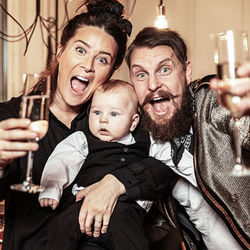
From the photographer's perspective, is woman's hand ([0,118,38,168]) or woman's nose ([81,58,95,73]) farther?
woman's nose ([81,58,95,73])

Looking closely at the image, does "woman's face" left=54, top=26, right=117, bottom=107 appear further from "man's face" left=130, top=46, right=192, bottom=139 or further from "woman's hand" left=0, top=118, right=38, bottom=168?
"woman's hand" left=0, top=118, right=38, bottom=168

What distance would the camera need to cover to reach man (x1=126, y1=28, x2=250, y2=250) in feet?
6.28

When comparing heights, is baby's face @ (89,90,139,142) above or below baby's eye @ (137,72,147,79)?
below

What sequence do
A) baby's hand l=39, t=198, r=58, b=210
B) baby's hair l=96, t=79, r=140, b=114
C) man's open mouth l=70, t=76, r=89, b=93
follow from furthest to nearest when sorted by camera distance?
man's open mouth l=70, t=76, r=89, b=93
baby's hair l=96, t=79, r=140, b=114
baby's hand l=39, t=198, r=58, b=210

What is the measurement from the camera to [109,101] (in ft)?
6.49

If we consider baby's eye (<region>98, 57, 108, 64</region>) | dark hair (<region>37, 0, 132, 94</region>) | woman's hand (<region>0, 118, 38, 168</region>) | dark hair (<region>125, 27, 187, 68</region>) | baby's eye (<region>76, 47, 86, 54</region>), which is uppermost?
dark hair (<region>37, 0, 132, 94</region>)

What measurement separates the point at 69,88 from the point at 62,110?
0.44 feet

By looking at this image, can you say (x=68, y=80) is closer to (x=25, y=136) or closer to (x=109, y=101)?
(x=109, y=101)

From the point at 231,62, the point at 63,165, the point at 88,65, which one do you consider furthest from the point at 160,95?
the point at 231,62

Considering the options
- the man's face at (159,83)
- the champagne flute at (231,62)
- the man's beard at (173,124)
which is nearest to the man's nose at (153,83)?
the man's face at (159,83)

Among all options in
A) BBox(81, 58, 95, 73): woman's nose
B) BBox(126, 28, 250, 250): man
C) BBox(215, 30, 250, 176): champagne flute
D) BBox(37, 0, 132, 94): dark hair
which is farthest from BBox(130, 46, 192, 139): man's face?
BBox(215, 30, 250, 176): champagne flute

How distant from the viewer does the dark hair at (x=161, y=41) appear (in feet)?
7.28

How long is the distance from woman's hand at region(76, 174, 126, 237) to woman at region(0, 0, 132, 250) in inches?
10.3

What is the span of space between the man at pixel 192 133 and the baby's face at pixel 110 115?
0.52 ft
